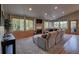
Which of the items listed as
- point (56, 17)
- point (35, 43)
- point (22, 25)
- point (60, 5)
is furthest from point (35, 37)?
point (60, 5)

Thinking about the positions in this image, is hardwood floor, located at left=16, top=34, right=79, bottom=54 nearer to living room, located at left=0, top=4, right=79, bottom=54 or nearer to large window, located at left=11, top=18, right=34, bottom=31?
living room, located at left=0, top=4, right=79, bottom=54

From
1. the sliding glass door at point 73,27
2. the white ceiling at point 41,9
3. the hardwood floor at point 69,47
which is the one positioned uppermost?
the white ceiling at point 41,9

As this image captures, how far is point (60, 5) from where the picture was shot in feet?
10.6

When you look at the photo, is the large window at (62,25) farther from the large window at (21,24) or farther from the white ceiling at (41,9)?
the large window at (21,24)

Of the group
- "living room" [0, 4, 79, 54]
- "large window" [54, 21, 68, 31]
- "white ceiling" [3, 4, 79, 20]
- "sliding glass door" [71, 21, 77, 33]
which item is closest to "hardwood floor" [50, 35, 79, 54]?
"living room" [0, 4, 79, 54]

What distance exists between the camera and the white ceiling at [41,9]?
318 cm

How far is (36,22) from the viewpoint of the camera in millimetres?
3490

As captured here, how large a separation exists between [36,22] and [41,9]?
1.25 ft

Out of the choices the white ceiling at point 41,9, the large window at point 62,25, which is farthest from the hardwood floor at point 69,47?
the white ceiling at point 41,9

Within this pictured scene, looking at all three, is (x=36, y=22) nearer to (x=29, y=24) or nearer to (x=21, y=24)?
(x=29, y=24)

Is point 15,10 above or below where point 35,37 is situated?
above

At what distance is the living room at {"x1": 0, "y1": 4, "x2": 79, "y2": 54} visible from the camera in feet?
10.6
